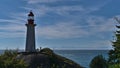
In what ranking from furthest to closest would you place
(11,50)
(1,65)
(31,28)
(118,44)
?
1. (31,28)
2. (11,50)
3. (118,44)
4. (1,65)

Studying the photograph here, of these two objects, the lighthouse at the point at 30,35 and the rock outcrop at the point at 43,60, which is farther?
the lighthouse at the point at 30,35

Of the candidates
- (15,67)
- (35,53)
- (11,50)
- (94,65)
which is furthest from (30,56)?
(15,67)

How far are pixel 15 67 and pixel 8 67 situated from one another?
69 centimetres

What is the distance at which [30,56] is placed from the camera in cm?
3878

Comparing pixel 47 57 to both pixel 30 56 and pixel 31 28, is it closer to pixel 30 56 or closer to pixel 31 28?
pixel 30 56

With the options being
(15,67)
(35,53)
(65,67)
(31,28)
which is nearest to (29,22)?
(31,28)

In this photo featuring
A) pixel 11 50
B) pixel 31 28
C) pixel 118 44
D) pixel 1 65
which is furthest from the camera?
pixel 31 28

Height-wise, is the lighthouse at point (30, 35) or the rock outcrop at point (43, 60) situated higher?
the lighthouse at point (30, 35)

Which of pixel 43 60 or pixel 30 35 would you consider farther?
pixel 30 35

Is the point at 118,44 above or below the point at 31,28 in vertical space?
below

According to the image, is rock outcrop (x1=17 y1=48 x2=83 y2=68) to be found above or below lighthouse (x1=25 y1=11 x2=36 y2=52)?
below

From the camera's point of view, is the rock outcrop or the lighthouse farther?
the lighthouse

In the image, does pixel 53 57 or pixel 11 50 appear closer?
pixel 11 50

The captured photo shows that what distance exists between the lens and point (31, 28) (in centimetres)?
4588
